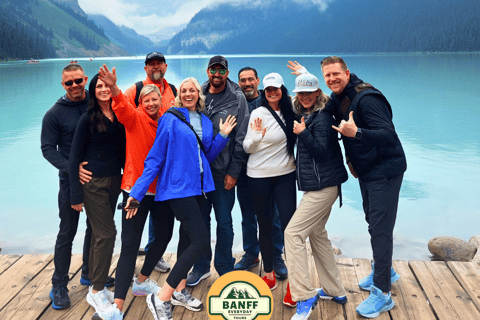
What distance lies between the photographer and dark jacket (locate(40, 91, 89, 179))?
360 cm

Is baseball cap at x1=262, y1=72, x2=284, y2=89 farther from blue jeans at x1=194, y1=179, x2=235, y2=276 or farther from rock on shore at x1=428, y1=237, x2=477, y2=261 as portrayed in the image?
rock on shore at x1=428, y1=237, x2=477, y2=261

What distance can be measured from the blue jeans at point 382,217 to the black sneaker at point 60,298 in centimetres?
273

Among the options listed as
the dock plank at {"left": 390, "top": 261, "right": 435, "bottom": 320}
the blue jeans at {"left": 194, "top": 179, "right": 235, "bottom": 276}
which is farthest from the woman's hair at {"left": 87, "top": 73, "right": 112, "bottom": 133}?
the dock plank at {"left": 390, "top": 261, "right": 435, "bottom": 320}

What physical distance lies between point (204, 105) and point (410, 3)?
223 meters

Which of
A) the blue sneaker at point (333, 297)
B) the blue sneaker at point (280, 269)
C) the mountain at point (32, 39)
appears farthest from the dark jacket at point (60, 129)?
the mountain at point (32, 39)

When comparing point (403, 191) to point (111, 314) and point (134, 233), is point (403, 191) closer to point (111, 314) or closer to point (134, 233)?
point (134, 233)

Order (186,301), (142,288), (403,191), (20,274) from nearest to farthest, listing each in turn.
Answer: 1. (186,301)
2. (142,288)
3. (20,274)
4. (403,191)

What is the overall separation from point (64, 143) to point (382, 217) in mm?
2802

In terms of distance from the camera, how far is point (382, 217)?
11.5ft

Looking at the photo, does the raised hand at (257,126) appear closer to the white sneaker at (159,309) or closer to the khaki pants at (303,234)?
the khaki pants at (303,234)

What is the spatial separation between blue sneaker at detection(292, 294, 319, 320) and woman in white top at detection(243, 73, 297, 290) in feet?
2.24

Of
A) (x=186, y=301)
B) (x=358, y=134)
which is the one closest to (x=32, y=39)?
(x=186, y=301)

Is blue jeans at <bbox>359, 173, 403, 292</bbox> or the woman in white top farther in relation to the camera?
the woman in white top

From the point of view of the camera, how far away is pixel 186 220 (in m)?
3.39
